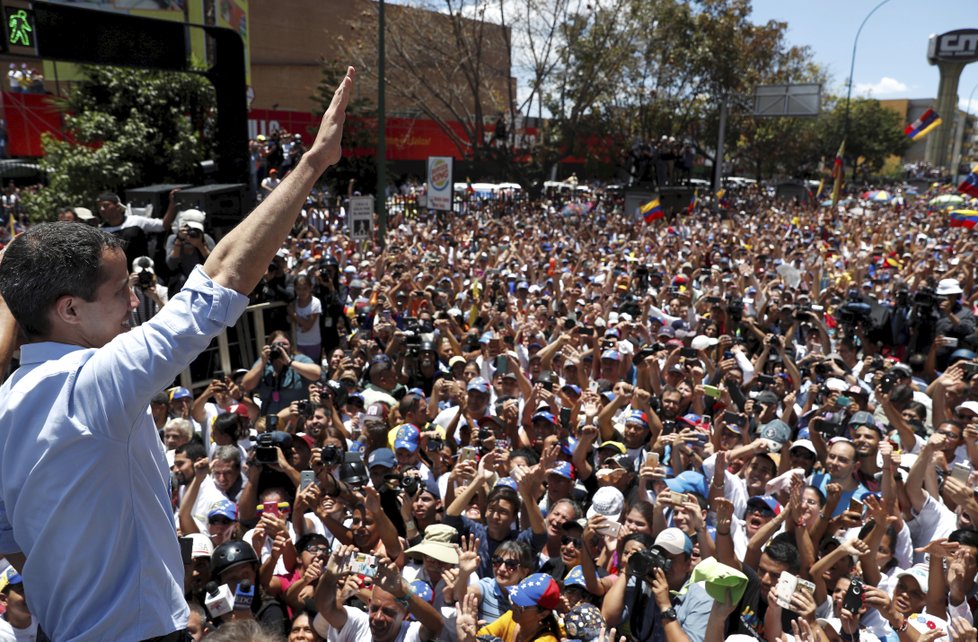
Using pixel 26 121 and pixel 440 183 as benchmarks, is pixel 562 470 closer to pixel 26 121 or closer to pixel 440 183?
pixel 440 183

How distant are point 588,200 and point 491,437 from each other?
2581cm

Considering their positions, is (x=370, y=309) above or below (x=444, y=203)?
below

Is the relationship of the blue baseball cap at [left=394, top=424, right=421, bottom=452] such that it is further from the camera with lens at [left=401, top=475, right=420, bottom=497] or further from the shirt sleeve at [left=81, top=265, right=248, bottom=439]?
the shirt sleeve at [left=81, top=265, right=248, bottom=439]

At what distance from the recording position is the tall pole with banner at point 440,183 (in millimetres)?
17578

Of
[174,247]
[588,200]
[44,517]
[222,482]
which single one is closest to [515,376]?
[222,482]

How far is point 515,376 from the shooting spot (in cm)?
724

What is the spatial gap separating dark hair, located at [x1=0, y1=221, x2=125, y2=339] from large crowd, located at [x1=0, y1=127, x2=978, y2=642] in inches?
39.0

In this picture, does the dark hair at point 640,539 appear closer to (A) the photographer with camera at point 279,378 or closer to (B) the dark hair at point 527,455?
(B) the dark hair at point 527,455

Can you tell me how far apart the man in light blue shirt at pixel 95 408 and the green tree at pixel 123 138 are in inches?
580

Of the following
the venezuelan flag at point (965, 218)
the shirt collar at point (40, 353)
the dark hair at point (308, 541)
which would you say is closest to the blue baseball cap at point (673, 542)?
the dark hair at point (308, 541)

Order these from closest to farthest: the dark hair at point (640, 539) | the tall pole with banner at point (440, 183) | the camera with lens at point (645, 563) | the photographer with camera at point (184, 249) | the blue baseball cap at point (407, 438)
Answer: the camera with lens at point (645, 563), the dark hair at point (640, 539), the blue baseball cap at point (407, 438), the photographer with camera at point (184, 249), the tall pole with banner at point (440, 183)

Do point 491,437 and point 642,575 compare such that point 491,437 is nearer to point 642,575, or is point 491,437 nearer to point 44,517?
point 642,575

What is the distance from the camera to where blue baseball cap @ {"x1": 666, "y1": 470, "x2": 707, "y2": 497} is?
4.88 m

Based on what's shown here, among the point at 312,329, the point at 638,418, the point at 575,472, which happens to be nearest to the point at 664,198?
the point at 312,329
